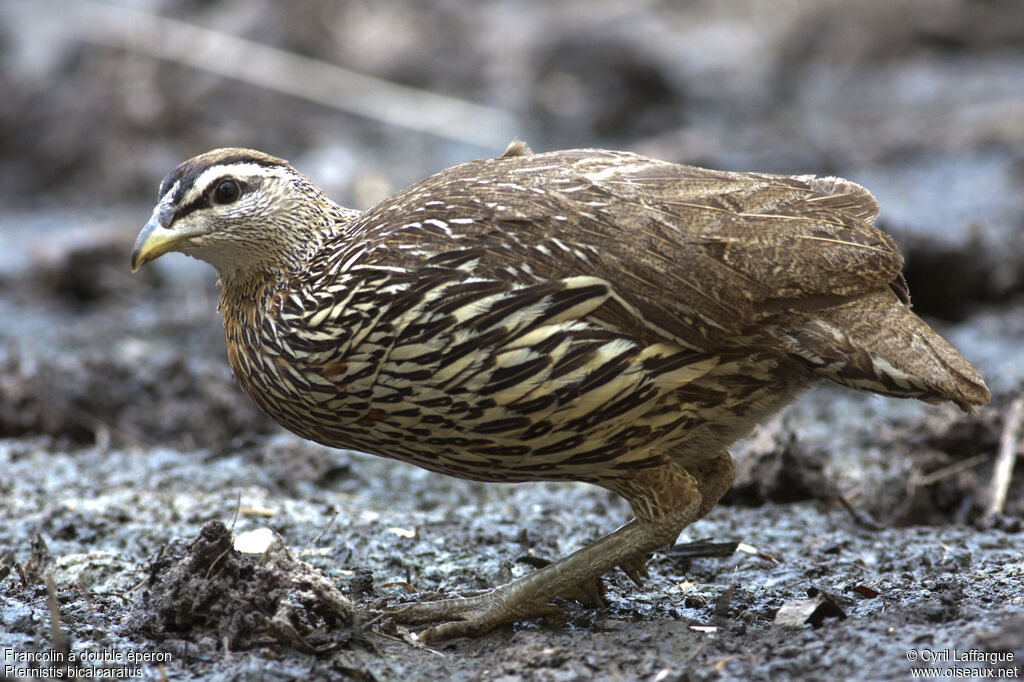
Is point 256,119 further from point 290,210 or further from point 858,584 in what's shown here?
point 858,584

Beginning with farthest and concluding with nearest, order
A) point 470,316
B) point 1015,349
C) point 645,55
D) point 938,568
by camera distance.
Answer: point 645,55 < point 1015,349 < point 938,568 < point 470,316

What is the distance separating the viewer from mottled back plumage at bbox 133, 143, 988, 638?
4164 millimetres

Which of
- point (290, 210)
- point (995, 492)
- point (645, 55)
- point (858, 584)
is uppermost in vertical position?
point (645, 55)

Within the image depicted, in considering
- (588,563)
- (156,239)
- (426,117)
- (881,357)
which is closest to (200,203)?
(156,239)

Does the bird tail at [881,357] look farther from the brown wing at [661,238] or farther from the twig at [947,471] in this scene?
the twig at [947,471]

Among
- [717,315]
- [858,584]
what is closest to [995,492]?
[858,584]

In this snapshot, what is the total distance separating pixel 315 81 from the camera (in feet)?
40.2

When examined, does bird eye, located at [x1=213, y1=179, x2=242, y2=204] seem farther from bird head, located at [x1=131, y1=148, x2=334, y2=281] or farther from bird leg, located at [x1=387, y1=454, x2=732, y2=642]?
bird leg, located at [x1=387, y1=454, x2=732, y2=642]

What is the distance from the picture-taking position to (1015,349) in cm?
755

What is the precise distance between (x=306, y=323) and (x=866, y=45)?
40.9 feet

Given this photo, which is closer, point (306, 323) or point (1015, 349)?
point (306, 323)

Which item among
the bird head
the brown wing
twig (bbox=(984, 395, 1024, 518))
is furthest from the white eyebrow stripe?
twig (bbox=(984, 395, 1024, 518))

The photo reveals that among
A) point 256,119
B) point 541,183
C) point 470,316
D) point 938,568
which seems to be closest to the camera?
point 470,316

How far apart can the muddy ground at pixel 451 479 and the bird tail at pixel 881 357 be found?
0.77 m
